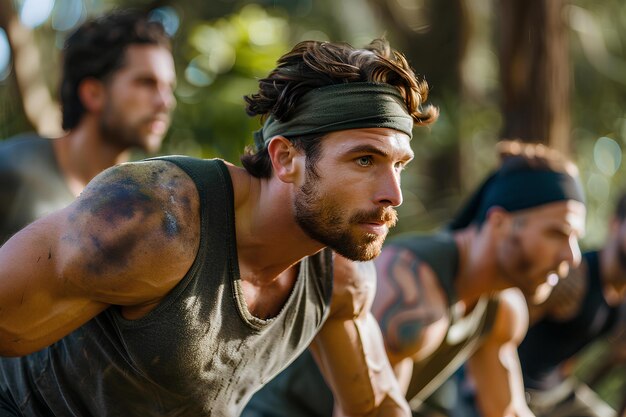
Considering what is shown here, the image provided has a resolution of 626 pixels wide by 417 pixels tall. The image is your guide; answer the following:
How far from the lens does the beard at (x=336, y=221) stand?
3.13 m

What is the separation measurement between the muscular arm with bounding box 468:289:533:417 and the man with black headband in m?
1.42

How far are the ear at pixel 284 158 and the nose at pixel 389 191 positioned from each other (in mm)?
270

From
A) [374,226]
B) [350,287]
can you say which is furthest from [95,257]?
[350,287]

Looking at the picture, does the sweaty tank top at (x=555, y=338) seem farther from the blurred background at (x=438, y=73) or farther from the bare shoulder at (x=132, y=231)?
the bare shoulder at (x=132, y=231)

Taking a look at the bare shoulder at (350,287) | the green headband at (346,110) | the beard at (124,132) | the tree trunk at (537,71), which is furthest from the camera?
the tree trunk at (537,71)

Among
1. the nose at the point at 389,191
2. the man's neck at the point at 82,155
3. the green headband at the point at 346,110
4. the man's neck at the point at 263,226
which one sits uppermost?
the green headband at the point at 346,110

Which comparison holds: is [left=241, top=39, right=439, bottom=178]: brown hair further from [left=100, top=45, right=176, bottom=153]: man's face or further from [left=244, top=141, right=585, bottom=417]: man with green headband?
[left=100, top=45, right=176, bottom=153]: man's face

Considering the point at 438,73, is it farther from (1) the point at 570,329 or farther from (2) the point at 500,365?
(2) the point at 500,365

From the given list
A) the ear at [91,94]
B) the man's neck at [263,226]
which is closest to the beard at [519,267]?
the man's neck at [263,226]

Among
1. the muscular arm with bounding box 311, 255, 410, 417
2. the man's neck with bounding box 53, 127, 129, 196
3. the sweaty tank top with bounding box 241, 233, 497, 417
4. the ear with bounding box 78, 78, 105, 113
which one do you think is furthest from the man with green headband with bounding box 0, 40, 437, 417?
the ear with bounding box 78, 78, 105, 113

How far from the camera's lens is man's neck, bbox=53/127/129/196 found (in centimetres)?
516

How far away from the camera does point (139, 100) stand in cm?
554

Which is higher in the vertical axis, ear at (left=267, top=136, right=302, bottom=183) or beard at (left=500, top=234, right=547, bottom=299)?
ear at (left=267, top=136, right=302, bottom=183)

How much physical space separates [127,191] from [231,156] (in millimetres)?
5396
